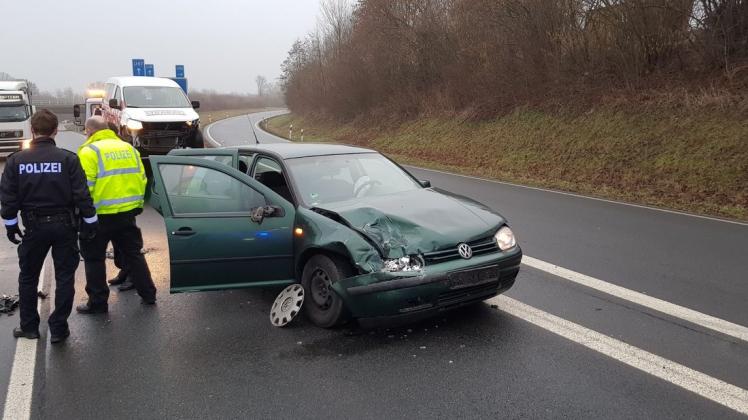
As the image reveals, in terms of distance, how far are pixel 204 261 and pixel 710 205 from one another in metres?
9.94

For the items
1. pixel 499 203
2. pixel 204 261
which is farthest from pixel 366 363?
pixel 499 203

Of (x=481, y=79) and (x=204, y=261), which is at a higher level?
(x=481, y=79)

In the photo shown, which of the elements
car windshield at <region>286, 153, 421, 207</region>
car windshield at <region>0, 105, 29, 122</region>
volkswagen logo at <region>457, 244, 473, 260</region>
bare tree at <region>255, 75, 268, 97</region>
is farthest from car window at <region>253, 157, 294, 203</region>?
bare tree at <region>255, 75, 268, 97</region>

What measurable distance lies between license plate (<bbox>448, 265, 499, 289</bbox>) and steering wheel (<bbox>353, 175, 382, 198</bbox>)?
1381mm

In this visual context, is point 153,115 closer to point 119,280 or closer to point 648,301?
point 119,280

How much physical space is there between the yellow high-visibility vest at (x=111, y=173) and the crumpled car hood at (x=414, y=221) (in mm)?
1868

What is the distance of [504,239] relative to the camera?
4.54 metres

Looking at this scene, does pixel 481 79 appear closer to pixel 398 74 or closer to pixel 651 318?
pixel 398 74

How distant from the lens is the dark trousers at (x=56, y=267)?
4324mm

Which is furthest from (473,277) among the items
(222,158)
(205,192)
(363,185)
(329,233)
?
(222,158)

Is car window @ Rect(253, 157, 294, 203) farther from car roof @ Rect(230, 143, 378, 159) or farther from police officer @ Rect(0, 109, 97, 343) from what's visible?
police officer @ Rect(0, 109, 97, 343)

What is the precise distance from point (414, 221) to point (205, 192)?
2043 mm

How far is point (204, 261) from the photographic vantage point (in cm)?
469

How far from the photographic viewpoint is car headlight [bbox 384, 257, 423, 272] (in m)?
3.99
